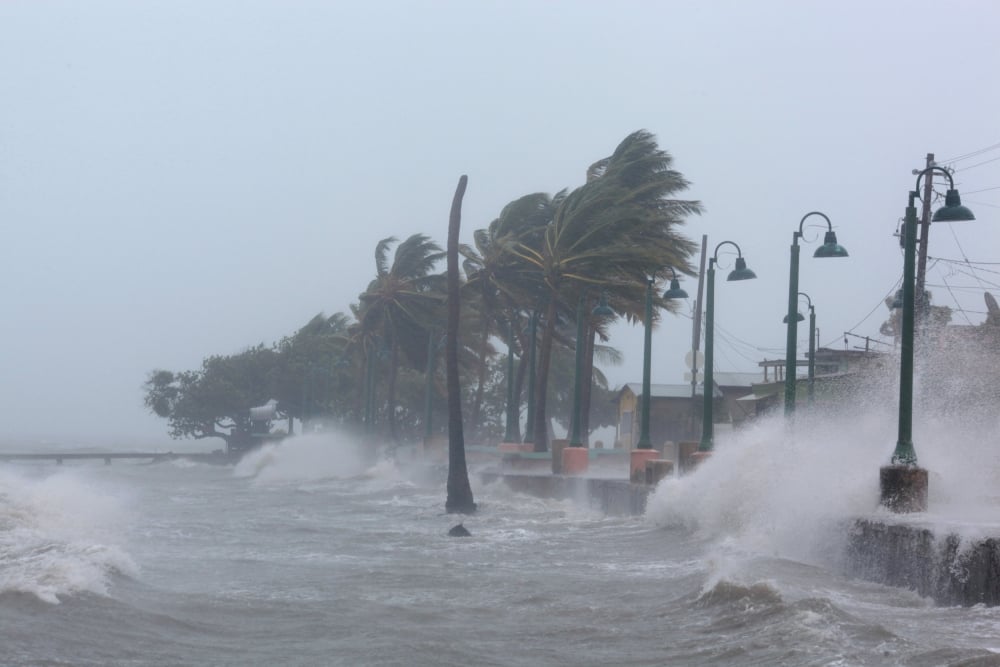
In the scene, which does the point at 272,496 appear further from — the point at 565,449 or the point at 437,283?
the point at 437,283

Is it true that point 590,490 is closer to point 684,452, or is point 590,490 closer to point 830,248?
point 684,452

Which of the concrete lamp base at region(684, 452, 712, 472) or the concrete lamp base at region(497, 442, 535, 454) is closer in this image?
the concrete lamp base at region(684, 452, 712, 472)

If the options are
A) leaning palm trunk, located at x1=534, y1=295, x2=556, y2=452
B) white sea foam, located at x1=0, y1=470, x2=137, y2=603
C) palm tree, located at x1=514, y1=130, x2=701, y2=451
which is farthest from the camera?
leaning palm trunk, located at x1=534, y1=295, x2=556, y2=452

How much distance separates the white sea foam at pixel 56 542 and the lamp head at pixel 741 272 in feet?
36.1

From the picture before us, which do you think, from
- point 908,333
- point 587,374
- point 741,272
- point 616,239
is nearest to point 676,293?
point 741,272

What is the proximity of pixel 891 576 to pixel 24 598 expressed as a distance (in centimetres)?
771

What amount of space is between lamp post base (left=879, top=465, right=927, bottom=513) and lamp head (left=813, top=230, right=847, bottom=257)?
4558mm

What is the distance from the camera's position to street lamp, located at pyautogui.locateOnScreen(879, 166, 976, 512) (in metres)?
13.1

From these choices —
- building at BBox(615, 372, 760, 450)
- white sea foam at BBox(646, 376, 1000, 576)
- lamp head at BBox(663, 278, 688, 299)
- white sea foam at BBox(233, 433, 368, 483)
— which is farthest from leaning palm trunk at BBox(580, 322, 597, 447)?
white sea foam at BBox(233, 433, 368, 483)

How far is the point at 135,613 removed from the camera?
1015cm

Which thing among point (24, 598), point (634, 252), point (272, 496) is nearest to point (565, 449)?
point (634, 252)

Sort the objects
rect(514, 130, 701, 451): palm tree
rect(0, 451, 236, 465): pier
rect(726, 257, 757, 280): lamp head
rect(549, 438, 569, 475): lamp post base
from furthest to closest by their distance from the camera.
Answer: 1. rect(0, 451, 236, 465): pier
2. rect(514, 130, 701, 451): palm tree
3. rect(549, 438, 569, 475): lamp post base
4. rect(726, 257, 757, 280): lamp head

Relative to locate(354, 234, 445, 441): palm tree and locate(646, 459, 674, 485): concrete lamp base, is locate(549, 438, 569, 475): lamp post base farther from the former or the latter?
locate(354, 234, 445, 441): palm tree

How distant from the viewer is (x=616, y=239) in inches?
1384
